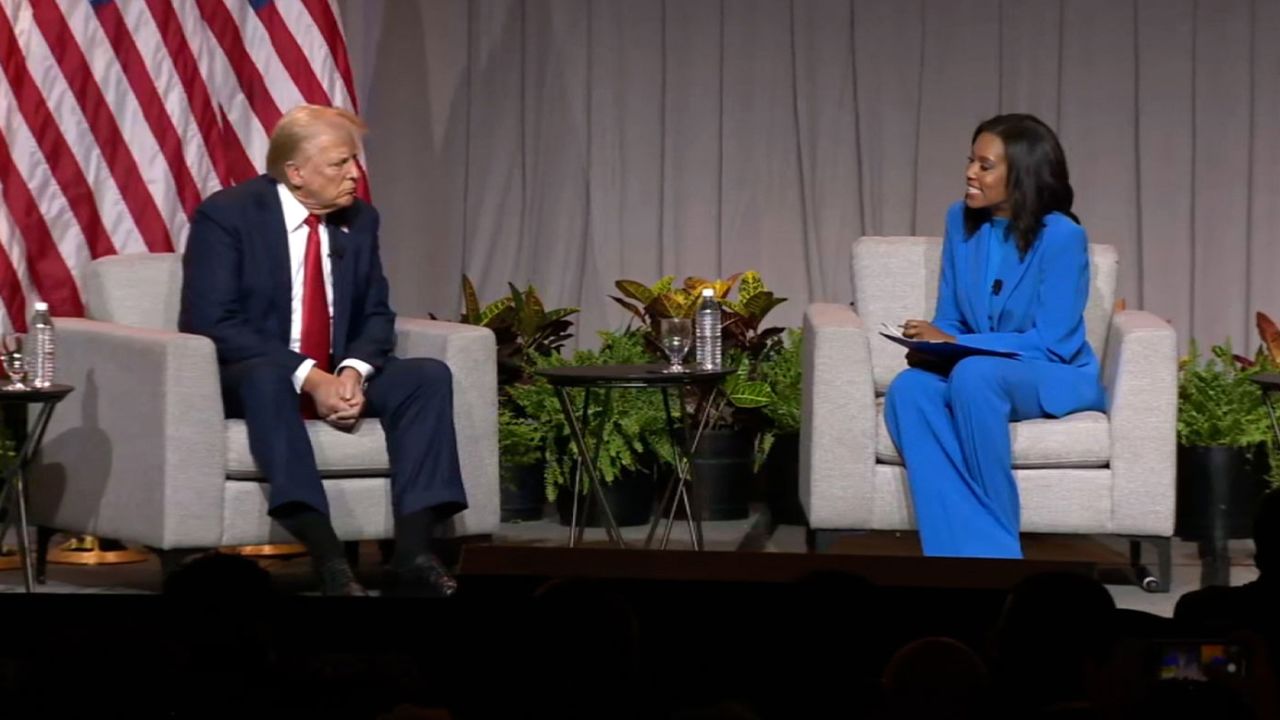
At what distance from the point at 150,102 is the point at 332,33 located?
0.58m

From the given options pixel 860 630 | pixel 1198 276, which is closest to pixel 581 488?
pixel 1198 276

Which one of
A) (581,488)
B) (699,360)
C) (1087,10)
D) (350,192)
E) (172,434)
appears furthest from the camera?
(1087,10)

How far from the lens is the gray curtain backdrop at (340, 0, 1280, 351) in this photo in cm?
730

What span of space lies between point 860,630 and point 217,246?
11.2 ft

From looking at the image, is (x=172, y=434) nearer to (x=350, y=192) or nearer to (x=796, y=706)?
(x=350, y=192)

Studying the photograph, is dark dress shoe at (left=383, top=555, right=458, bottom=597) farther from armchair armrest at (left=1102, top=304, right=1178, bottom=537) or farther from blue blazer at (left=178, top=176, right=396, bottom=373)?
armchair armrest at (left=1102, top=304, right=1178, bottom=537)

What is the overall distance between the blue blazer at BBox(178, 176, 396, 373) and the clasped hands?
68 millimetres

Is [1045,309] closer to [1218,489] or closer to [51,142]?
[1218,489]

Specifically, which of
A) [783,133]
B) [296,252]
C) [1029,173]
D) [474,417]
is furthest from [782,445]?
[783,133]

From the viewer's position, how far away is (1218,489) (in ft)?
17.5

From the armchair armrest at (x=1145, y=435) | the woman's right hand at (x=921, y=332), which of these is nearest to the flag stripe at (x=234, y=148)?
the woman's right hand at (x=921, y=332)

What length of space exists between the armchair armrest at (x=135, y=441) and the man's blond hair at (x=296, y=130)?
53cm

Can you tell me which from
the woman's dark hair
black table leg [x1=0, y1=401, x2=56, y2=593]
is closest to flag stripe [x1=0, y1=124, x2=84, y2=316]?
black table leg [x1=0, y1=401, x2=56, y2=593]

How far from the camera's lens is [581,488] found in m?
5.77
